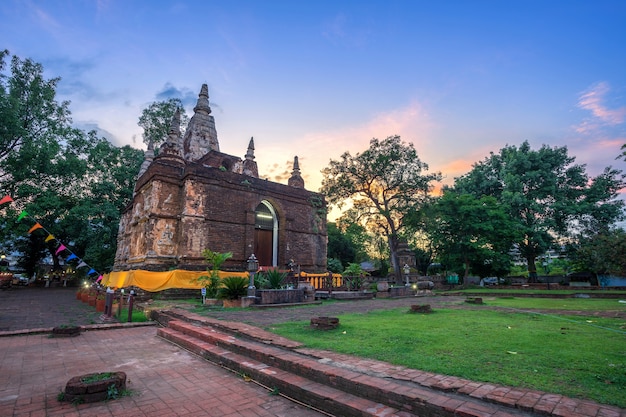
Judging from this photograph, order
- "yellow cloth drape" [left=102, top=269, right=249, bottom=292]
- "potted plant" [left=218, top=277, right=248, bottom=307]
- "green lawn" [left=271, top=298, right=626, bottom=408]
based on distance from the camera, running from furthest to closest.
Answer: "yellow cloth drape" [left=102, top=269, right=249, bottom=292] < "potted plant" [left=218, top=277, right=248, bottom=307] < "green lawn" [left=271, top=298, right=626, bottom=408]

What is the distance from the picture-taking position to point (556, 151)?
28734 mm

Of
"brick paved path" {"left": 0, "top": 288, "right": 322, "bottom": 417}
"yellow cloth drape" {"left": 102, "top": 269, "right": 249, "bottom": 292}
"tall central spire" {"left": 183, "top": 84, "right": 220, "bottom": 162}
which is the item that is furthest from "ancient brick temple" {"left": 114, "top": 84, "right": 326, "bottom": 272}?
"brick paved path" {"left": 0, "top": 288, "right": 322, "bottom": 417}

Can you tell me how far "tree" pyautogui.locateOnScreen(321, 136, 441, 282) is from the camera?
2286cm

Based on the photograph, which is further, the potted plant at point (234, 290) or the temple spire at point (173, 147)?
the temple spire at point (173, 147)

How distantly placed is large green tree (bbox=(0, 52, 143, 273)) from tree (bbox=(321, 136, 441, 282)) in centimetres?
1677

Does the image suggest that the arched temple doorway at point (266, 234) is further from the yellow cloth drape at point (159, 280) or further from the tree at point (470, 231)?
the tree at point (470, 231)

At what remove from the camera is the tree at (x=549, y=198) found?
2648 cm

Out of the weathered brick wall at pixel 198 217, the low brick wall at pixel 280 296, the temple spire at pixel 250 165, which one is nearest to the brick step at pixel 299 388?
the low brick wall at pixel 280 296

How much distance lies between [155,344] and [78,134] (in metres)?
24.2

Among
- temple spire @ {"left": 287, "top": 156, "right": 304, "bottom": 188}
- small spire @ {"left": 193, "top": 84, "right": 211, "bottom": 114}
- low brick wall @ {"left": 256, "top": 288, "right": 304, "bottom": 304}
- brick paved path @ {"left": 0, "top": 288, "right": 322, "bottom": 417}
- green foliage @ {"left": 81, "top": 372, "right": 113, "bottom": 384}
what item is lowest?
brick paved path @ {"left": 0, "top": 288, "right": 322, "bottom": 417}

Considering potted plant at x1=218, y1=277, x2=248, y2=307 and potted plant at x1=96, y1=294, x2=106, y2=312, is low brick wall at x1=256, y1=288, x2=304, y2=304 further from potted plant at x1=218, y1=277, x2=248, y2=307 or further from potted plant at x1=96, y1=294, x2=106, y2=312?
potted plant at x1=96, y1=294, x2=106, y2=312

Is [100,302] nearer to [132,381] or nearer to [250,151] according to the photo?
[132,381]

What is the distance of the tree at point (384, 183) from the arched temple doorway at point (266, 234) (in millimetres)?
5120

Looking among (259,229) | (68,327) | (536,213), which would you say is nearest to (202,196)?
(259,229)
